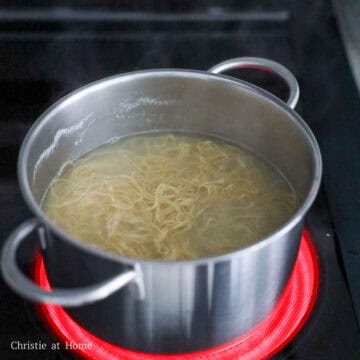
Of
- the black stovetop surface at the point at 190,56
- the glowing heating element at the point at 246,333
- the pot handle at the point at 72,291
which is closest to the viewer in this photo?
the pot handle at the point at 72,291

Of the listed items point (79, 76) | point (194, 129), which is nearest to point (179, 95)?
point (194, 129)

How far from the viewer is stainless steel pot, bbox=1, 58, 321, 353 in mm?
756

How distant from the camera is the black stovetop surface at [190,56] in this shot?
1229mm

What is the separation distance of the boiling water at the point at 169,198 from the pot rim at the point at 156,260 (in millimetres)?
154

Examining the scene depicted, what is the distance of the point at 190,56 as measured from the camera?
144cm

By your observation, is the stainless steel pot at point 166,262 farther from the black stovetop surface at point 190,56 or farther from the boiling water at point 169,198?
the black stovetop surface at point 190,56

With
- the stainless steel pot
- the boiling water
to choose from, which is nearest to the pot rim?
the stainless steel pot

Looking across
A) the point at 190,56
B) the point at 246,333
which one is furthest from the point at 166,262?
the point at 190,56

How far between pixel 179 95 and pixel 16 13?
56cm

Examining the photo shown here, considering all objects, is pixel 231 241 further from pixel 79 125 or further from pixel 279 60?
pixel 279 60

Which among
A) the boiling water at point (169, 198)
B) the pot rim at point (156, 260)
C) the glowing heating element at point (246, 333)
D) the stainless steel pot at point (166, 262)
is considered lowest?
the glowing heating element at point (246, 333)

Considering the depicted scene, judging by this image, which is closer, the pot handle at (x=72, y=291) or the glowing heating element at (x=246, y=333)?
the pot handle at (x=72, y=291)

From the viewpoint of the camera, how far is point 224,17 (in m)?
1.49

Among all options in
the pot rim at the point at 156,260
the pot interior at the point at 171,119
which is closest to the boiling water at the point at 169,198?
the pot interior at the point at 171,119
